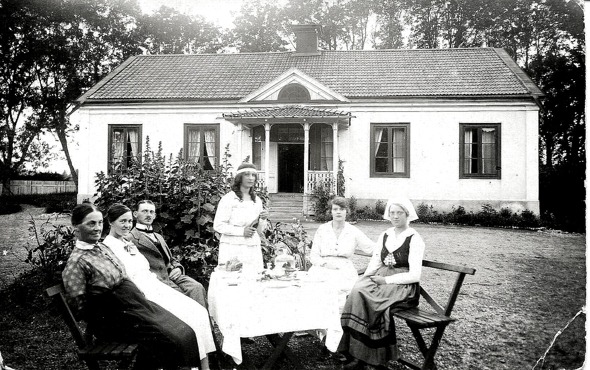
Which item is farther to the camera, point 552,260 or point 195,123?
point 195,123

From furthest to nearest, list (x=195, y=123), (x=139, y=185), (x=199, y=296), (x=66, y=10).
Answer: (x=195, y=123)
(x=66, y=10)
(x=139, y=185)
(x=199, y=296)

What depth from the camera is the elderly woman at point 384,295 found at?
3947mm

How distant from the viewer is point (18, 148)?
18.2 m

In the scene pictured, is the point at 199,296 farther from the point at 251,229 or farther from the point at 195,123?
the point at 195,123

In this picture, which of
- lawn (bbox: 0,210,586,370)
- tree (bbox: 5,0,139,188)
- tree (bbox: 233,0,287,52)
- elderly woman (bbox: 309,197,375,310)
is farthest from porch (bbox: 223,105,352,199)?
elderly woman (bbox: 309,197,375,310)

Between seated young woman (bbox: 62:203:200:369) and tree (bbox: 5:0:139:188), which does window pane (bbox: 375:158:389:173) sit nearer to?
tree (bbox: 5:0:139:188)

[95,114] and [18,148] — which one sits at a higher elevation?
[95,114]

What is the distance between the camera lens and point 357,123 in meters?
17.0

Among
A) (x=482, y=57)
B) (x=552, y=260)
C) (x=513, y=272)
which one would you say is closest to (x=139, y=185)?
(x=513, y=272)

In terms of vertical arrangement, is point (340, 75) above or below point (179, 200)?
above

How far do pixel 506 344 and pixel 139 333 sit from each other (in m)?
3.35

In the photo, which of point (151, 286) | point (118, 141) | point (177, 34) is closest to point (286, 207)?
point (118, 141)

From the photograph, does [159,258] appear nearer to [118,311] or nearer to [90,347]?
[118,311]

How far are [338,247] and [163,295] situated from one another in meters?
1.80
